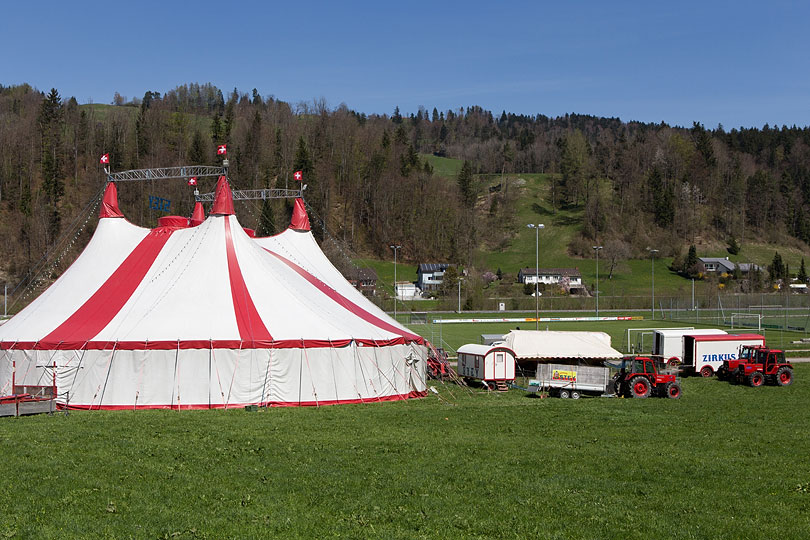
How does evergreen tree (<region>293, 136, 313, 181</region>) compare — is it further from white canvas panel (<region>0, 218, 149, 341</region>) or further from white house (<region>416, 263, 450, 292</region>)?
white canvas panel (<region>0, 218, 149, 341</region>)

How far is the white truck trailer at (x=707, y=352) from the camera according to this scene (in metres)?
28.8

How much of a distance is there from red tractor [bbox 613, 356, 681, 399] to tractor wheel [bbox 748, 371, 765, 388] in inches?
179

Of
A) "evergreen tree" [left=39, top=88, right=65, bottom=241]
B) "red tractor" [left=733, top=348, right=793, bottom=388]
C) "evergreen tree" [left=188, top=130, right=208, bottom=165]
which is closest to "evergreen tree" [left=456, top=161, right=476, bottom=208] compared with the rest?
"evergreen tree" [left=188, top=130, right=208, bottom=165]

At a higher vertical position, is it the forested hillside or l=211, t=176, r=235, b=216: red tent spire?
the forested hillside

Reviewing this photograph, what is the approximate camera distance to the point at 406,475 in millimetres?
11336

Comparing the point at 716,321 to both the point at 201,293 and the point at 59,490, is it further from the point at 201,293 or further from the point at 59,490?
the point at 59,490

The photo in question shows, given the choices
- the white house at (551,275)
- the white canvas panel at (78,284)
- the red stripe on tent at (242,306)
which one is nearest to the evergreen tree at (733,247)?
the white house at (551,275)

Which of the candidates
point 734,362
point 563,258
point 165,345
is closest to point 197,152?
point 563,258

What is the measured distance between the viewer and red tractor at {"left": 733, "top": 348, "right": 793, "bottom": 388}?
25641 mm

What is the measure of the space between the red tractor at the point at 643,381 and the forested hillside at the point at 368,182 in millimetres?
53504

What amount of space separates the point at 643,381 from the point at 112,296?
49.4 feet

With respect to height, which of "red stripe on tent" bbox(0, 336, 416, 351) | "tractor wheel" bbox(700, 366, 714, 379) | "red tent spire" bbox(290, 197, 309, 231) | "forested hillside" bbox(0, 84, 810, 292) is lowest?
"tractor wheel" bbox(700, 366, 714, 379)

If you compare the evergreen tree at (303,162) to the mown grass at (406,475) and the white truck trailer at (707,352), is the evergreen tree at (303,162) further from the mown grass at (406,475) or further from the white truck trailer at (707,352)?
the mown grass at (406,475)

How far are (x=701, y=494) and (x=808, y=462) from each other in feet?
11.1
